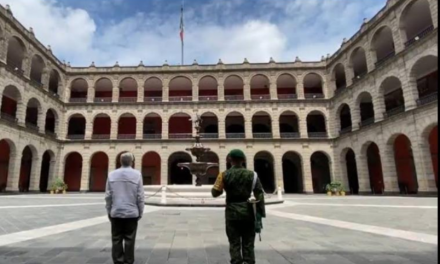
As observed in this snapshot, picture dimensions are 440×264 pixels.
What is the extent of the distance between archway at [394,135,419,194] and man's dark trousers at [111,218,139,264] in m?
25.3

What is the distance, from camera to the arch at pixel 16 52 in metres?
23.0

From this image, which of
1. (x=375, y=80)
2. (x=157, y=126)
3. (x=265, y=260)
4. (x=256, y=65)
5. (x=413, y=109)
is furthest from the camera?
(x=157, y=126)

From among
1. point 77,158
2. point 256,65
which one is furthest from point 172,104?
point 77,158

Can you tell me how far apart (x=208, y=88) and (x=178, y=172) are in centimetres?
1026

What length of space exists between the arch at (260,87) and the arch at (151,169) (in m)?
13.0

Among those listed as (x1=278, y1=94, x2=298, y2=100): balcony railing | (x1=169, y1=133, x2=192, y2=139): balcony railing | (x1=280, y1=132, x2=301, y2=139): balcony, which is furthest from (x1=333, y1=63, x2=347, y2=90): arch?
(x1=169, y1=133, x2=192, y2=139): balcony railing

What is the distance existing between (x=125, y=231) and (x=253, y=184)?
1713 mm

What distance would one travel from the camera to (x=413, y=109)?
18.2 m

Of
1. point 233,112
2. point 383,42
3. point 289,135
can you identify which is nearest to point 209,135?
point 233,112

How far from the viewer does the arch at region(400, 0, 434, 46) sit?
18.9m

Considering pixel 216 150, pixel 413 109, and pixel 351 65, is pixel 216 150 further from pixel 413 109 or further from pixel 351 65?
pixel 413 109

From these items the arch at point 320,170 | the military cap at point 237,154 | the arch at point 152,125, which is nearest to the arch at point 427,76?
the arch at point 320,170

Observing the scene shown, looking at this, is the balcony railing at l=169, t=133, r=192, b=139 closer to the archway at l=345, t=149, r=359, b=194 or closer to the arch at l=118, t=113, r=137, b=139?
the arch at l=118, t=113, r=137, b=139

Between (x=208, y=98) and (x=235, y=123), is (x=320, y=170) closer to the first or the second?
(x=235, y=123)
